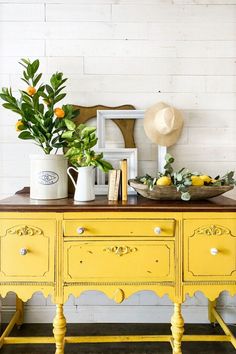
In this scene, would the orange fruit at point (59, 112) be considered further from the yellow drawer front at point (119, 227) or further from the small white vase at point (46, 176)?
the yellow drawer front at point (119, 227)

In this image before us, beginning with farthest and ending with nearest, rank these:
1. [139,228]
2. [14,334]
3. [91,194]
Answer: [14,334]
[91,194]
[139,228]

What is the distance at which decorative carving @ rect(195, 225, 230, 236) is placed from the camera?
138cm

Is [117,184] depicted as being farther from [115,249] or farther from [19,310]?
[19,310]

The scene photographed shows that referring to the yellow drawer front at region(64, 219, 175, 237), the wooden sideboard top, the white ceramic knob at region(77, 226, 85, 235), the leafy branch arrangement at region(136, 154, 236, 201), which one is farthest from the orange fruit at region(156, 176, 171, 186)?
the white ceramic knob at region(77, 226, 85, 235)

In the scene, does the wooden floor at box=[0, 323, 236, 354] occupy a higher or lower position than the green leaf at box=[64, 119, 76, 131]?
lower

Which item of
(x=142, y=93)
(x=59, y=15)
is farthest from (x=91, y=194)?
(x=59, y=15)

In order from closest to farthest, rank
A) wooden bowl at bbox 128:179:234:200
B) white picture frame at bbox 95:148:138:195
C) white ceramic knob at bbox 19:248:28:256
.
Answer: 1. white ceramic knob at bbox 19:248:28:256
2. wooden bowl at bbox 128:179:234:200
3. white picture frame at bbox 95:148:138:195

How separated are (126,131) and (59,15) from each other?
0.89 m

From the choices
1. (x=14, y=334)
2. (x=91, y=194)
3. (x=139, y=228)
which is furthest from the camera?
(x=14, y=334)

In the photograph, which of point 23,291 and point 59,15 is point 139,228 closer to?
A: point 23,291

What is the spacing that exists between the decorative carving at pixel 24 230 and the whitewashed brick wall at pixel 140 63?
58cm

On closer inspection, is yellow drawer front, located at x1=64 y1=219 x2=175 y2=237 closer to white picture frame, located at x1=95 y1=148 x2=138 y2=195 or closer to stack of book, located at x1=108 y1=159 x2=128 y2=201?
stack of book, located at x1=108 y1=159 x2=128 y2=201

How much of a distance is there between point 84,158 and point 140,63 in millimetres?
813

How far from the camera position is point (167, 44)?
1.89 metres
